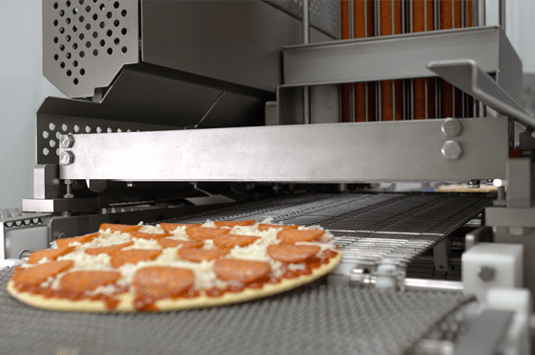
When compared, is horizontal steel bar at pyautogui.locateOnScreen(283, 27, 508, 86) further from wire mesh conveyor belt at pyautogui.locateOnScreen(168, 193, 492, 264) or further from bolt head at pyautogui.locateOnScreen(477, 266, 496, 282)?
bolt head at pyautogui.locateOnScreen(477, 266, 496, 282)

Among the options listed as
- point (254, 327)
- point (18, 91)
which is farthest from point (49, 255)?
point (18, 91)

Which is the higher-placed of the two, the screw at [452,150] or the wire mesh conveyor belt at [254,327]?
the screw at [452,150]

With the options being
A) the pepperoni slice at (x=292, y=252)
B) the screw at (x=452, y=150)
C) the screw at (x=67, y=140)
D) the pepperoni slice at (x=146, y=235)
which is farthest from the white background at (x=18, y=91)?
the screw at (x=452, y=150)

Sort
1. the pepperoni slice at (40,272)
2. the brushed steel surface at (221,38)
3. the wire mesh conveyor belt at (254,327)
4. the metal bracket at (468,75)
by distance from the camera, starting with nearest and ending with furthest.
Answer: the wire mesh conveyor belt at (254,327) → the metal bracket at (468,75) → the pepperoni slice at (40,272) → the brushed steel surface at (221,38)

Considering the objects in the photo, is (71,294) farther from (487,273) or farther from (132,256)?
(487,273)

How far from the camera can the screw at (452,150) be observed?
1.11 m

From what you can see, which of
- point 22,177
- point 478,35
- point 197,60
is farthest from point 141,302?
point 22,177

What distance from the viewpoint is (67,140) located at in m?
1.56

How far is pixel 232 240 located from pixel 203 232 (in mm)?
150

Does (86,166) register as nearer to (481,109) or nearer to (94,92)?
(94,92)

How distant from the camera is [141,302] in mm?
791

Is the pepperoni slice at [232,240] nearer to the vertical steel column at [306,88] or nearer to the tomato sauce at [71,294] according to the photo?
the tomato sauce at [71,294]

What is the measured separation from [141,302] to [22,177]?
3.00m

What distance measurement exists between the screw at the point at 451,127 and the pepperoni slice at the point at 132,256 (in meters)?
0.65
